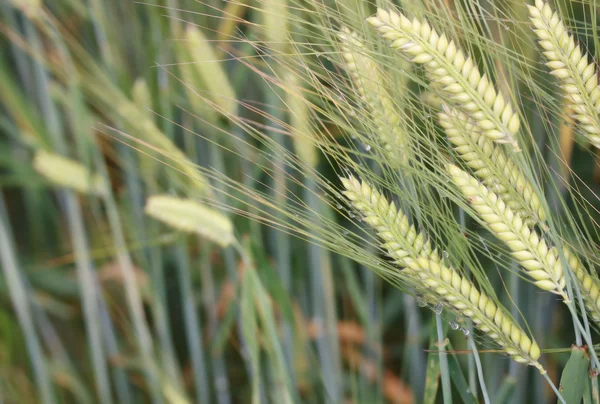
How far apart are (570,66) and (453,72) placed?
0.23 ft

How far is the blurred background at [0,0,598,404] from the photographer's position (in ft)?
1.58

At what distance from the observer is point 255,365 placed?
39 cm

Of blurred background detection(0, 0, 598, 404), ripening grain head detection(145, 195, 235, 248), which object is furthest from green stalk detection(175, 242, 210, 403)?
ripening grain head detection(145, 195, 235, 248)

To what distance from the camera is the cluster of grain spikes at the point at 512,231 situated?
0.85 ft

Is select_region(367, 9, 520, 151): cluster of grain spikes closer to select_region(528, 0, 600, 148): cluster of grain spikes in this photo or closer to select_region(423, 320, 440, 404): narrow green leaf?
select_region(528, 0, 600, 148): cluster of grain spikes

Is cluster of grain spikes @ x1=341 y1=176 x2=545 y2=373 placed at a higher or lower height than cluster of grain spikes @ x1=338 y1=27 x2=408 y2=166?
lower

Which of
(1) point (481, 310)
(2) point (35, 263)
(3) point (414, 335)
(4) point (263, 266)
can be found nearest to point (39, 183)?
(2) point (35, 263)

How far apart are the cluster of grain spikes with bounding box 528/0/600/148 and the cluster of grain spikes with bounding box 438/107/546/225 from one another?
0.14ft

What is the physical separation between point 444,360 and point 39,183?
606 millimetres

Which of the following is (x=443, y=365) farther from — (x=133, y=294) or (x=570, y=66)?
(x=133, y=294)

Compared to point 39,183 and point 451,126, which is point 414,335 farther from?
point 39,183

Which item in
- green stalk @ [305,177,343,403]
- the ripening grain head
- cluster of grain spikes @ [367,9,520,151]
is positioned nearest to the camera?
cluster of grain spikes @ [367,9,520,151]

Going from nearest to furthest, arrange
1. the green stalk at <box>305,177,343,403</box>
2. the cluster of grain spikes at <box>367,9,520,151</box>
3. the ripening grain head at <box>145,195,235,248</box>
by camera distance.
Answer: the cluster of grain spikes at <box>367,9,520,151</box> < the ripening grain head at <box>145,195,235,248</box> < the green stalk at <box>305,177,343,403</box>

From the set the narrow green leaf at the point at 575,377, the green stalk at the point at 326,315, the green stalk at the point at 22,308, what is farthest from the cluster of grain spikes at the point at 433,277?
the green stalk at the point at 22,308
